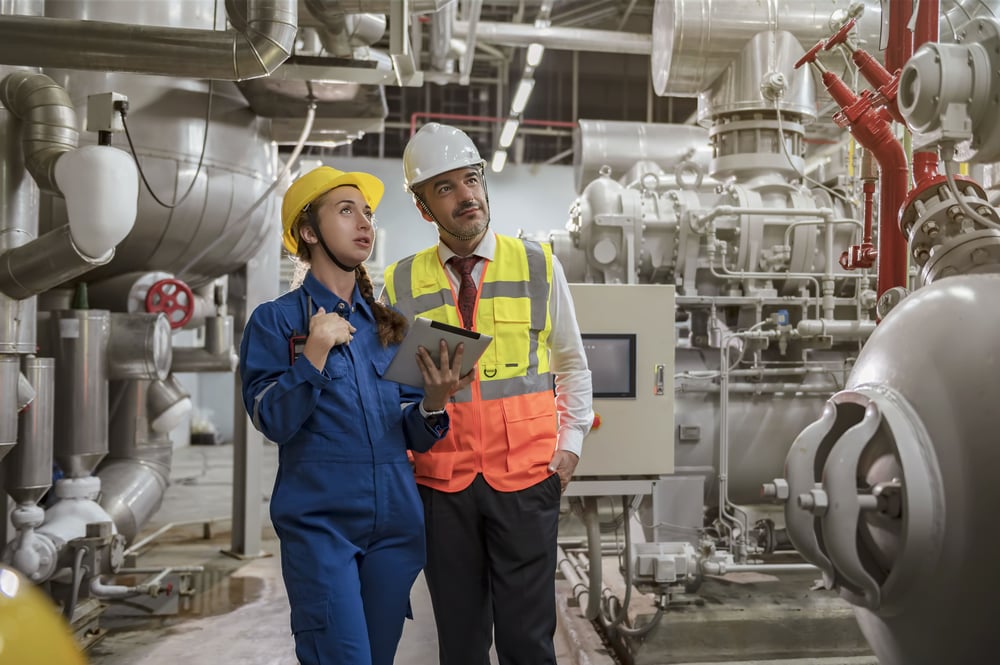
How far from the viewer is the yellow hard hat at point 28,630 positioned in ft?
2.91

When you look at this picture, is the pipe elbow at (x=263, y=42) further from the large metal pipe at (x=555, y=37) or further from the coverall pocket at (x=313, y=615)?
the large metal pipe at (x=555, y=37)

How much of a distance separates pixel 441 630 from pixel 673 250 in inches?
102

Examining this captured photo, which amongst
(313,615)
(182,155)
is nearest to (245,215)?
(182,155)

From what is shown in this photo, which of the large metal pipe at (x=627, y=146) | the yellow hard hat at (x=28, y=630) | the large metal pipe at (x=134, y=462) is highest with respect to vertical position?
the large metal pipe at (x=627, y=146)

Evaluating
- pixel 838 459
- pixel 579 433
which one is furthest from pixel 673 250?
pixel 838 459

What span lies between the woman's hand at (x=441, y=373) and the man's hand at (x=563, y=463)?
388mm

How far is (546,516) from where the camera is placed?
6.89 feet

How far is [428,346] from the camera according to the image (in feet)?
5.97

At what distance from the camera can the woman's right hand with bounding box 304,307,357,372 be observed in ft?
5.65

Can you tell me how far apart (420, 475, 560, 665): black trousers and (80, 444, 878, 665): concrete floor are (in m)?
1.41

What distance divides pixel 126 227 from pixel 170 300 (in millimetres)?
1411

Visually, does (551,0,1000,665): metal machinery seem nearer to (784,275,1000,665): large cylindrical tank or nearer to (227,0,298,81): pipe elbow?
(784,275,1000,665): large cylindrical tank

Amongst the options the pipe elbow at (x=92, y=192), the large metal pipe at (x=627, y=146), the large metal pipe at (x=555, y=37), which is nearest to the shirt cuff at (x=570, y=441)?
the pipe elbow at (x=92, y=192)

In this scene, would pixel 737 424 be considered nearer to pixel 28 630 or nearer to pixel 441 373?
pixel 441 373
